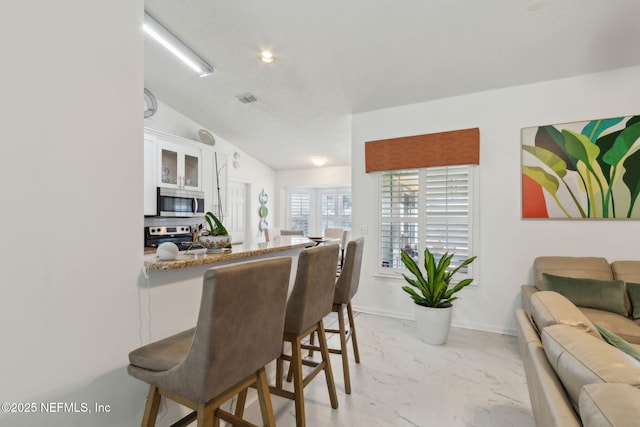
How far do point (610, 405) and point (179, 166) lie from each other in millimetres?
4592

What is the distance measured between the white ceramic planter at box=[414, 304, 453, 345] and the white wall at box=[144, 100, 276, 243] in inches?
146

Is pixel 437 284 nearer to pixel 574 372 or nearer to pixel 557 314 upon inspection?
pixel 557 314

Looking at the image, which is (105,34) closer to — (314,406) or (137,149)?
(137,149)

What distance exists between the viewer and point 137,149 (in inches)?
51.4

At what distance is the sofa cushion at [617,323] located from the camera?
188cm

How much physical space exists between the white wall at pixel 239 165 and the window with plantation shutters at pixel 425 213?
2.95 metres

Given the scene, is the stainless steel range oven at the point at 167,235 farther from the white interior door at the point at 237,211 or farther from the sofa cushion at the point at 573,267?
the sofa cushion at the point at 573,267

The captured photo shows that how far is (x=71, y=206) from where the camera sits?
3.56 feet

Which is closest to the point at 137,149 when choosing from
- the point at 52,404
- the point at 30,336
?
the point at 30,336

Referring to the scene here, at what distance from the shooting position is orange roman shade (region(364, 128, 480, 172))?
3.18 m

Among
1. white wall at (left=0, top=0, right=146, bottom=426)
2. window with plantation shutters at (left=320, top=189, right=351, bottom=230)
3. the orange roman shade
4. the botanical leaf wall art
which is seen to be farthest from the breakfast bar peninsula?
window with plantation shutters at (left=320, top=189, right=351, bottom=230)

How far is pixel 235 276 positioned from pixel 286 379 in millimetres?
1559

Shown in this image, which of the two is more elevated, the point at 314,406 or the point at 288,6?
the point at 288,6

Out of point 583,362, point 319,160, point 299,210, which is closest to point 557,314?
point 583,362
